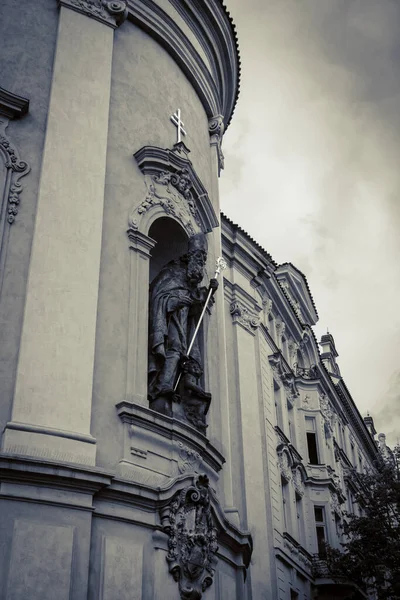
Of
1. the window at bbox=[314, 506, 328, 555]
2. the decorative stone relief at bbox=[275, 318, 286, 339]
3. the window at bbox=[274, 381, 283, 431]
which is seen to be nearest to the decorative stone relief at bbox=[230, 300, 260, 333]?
the window at bbox=[274, 381, 283, 431]

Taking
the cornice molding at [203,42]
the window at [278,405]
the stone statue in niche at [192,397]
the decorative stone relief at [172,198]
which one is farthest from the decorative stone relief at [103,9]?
the window at [278,405]

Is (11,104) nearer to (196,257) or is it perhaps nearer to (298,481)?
(196,257)

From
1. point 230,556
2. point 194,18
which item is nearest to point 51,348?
point 230,556

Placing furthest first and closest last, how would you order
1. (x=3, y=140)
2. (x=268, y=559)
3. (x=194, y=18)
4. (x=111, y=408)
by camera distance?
(x=268, y=559) < (x=194, y=18) < (x=3, y=140) < (x=111, y=408)

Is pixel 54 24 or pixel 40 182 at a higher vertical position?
pixel 54 24

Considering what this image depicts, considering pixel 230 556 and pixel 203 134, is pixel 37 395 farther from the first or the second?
pixel 203 134

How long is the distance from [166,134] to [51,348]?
6.69m

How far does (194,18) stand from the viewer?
19.0 m

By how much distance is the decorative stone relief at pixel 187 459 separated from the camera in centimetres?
1336

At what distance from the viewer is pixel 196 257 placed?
51.8 ft

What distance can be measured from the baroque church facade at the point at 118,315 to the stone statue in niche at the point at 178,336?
0.04 meters

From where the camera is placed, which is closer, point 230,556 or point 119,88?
point 230,556

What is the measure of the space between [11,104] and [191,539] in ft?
25.7

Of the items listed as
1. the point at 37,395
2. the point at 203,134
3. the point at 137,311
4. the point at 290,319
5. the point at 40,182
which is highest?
the point at 290,319
